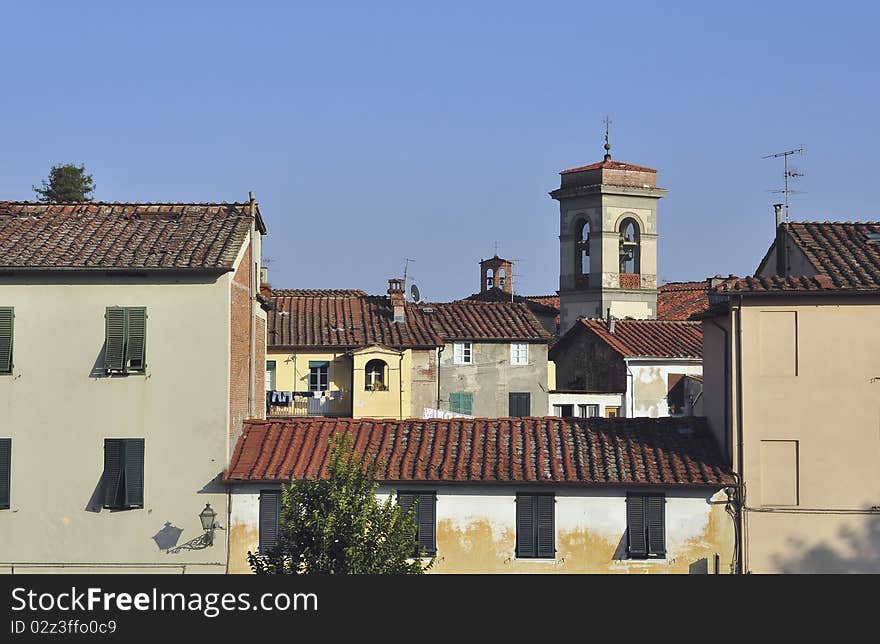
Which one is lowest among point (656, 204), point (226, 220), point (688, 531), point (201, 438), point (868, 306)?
point (688, 531)

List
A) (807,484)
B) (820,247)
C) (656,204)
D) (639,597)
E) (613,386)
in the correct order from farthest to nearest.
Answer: (656,204), (613,386), (820,247), (807,484), (639,597)

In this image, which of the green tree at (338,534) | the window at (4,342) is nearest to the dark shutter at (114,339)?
the window at (4,342)

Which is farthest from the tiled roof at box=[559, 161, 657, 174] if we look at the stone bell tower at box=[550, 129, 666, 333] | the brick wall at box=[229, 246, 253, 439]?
the brick wall at box=[229, 246, 253, 439]

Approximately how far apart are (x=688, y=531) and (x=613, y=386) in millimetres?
26121

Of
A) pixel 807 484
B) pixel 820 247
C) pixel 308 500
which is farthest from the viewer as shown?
pixel 820 247

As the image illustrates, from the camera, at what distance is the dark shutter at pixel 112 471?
27.0 meters

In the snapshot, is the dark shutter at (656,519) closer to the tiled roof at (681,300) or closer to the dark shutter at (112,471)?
the dark shutter at (112,471)

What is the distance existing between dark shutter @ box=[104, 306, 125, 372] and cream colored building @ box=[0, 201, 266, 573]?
0.07ft

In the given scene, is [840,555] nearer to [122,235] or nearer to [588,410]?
[122,235]

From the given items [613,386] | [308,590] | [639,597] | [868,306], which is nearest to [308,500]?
[308,590]

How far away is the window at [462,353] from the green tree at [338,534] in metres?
31.4

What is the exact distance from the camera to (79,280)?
1086 inches

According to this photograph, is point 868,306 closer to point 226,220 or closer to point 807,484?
point 807,484

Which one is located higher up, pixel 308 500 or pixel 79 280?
pixel 79 280
